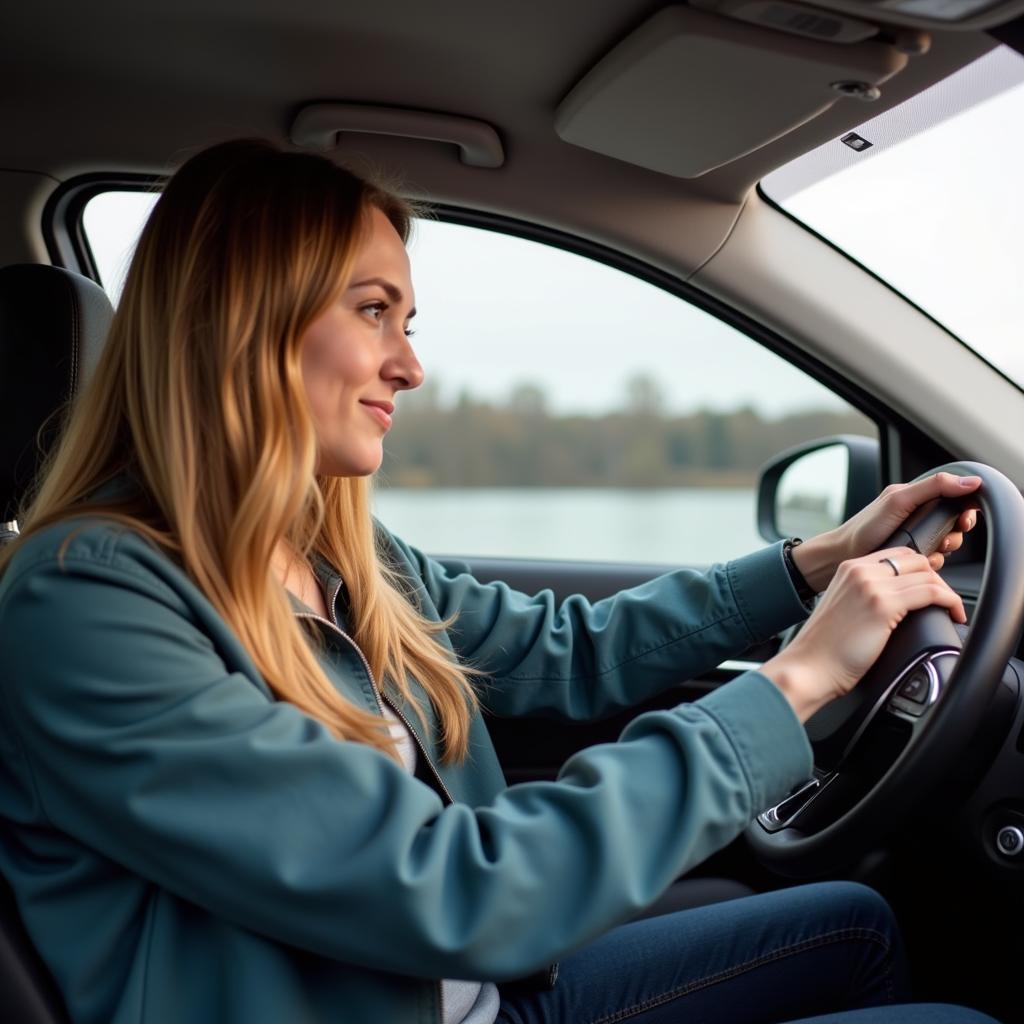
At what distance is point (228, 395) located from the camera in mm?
1065

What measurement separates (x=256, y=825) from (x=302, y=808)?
4 centimetres

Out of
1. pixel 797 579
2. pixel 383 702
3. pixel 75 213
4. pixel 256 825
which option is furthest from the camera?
pixel 75 213

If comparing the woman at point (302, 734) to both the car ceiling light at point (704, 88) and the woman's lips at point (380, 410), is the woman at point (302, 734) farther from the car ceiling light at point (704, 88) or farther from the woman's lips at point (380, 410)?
the car ceiling light at point (704, 88)

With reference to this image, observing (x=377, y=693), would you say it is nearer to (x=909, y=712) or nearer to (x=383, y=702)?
(x=383, y=702)

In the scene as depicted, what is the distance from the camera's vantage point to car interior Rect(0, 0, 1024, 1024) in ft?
4.03

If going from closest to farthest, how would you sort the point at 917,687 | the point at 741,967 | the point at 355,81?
the point at 917,687 → the point at 741,967 → the point at 355,81

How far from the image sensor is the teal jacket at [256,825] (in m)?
0.88

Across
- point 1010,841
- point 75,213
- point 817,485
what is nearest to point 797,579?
point 1010,841

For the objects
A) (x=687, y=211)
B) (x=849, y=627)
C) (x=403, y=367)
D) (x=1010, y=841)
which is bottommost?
(x=1010, y=841)

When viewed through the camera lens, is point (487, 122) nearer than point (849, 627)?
No

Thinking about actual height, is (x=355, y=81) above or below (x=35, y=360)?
above

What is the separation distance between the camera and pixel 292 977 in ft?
3.11

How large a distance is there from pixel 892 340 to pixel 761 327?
0.22 meters

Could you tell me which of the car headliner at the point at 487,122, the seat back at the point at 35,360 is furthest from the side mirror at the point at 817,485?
the seat back at the point at 35,360
